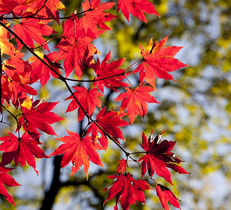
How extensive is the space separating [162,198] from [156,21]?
19.7ft

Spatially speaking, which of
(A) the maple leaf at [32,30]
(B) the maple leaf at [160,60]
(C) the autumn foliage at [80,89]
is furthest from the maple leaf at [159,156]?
(A) the maple leaf at [32,30]

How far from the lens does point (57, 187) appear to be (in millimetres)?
5168

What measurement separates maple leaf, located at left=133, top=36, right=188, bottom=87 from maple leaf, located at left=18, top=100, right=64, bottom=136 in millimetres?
456

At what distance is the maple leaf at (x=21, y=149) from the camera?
1.00 metres

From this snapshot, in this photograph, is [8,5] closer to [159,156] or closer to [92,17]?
[92,17]

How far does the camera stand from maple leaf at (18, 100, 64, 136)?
3.19 ft

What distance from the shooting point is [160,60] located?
3.11 feet

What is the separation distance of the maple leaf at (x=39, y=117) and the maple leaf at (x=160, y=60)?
46 centimetres

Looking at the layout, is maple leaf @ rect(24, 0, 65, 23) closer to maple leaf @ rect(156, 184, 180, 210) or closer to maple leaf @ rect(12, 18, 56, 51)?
maple leaf @ rect(12, 18, 56, 51)

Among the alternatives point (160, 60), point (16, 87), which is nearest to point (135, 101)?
point (160, 60)

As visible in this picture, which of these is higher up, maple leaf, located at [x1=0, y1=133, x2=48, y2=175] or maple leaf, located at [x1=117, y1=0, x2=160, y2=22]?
maple leaf, located at [x1=117, y1=0, x2=160, y2=22]

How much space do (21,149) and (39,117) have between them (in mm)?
200

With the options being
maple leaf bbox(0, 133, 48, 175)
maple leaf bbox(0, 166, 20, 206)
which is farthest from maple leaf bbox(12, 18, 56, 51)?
maple leaf bbox(0, 166, 20, 206)

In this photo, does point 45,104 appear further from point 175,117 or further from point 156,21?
point 156,21
